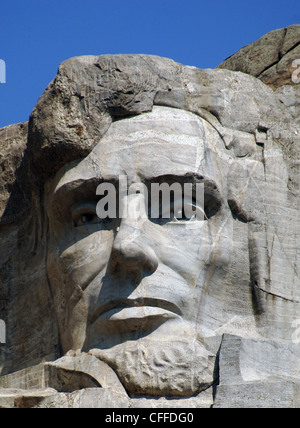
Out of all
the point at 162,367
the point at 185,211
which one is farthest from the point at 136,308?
the point at 185,211

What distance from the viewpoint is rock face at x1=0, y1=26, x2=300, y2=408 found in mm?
11508

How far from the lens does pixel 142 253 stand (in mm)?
11750

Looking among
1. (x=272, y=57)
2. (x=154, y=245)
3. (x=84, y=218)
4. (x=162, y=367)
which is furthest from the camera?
(x=272, y=57)

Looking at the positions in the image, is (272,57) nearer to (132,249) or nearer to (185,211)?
(185,211)

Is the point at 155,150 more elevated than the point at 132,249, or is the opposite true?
the point at 155,150

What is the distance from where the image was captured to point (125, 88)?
1246 centimetres

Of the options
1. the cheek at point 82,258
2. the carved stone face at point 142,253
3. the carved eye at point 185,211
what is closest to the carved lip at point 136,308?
the carved stone face at point 142,253

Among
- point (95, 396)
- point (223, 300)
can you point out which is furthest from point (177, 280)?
point (95, 396)

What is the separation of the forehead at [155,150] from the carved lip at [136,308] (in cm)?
104

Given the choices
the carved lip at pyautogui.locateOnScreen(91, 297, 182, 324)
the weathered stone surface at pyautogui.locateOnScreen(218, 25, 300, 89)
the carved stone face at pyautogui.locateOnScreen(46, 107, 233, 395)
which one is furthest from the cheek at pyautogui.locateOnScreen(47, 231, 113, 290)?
the weathered stone surface at pyautogui.locateOnScreen(218, 25, 300, 89)

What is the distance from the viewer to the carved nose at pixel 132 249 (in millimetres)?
11734

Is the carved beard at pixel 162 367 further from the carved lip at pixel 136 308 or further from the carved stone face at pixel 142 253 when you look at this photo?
the carved lip at pixel 136 308

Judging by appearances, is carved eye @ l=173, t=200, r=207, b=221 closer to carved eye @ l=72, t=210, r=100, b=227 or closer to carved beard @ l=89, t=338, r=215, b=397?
carved eye @ l=72, t=210, r=100, b=227

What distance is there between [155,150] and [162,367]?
73.4 inches
